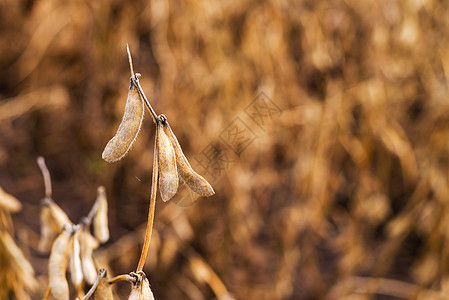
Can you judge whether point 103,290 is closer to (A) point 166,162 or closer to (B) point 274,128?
(A) point 166,162

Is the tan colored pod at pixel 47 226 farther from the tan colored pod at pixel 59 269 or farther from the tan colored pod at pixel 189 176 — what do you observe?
the tan colored pod at pixel 189 176

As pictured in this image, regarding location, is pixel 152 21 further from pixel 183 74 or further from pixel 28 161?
pixel 28 161

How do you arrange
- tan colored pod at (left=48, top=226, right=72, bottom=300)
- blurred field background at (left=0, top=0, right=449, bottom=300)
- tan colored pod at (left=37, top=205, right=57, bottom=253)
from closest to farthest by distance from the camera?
tan colored pod at (left=48, top=226, right=72, bottom=300), tan colored pod at (left=37, top=205, right=57, bottom=253), blurred field background at (left=0, top=0, right=449, bottom=300)

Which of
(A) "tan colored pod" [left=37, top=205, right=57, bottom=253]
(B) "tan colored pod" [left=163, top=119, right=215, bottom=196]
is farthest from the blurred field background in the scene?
(B) "tan colored pod" [left=163, top=119, right=215, bottom=196]

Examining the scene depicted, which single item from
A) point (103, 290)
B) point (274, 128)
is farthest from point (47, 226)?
point (274, 128)

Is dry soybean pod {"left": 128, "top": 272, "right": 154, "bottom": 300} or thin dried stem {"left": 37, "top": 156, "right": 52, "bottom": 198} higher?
thin dried stem {"left": 37, "top": 156, "right": 52, "bottom": 198}

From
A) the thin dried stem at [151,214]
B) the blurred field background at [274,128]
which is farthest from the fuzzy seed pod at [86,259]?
the blurred field background at [274,128]

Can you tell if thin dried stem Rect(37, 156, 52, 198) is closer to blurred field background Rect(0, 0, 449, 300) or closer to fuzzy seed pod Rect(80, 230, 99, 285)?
fuzzy seed pod Rect(80, 230, 99, 285)
